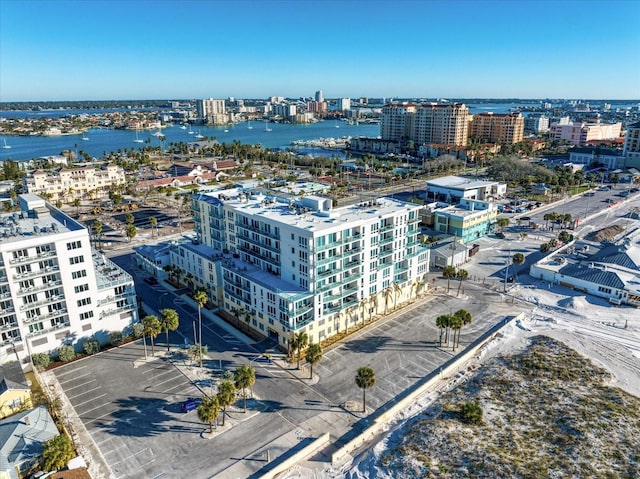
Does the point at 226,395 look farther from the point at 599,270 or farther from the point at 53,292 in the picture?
the point at 599,270

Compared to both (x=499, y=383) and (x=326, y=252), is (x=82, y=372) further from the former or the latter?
(x=499, y=383)

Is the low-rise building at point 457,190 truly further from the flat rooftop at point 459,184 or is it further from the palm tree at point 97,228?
the palm tree at point 97,228

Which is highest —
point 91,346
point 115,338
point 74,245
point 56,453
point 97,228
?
point 74,245

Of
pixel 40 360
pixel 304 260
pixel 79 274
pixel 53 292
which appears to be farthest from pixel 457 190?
pixel 40 360

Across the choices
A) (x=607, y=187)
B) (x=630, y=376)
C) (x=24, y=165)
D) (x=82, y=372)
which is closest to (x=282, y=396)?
(x=82, y=372)

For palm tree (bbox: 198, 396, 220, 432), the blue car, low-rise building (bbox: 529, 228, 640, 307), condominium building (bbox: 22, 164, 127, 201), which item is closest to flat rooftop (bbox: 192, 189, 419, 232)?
palm tree (bbox: 198, 396, 220, 432)

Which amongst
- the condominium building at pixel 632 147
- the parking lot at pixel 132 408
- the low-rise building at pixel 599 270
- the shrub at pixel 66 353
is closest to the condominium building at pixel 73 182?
the shrub at pixel 66 353

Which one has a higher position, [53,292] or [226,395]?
[53,292]
